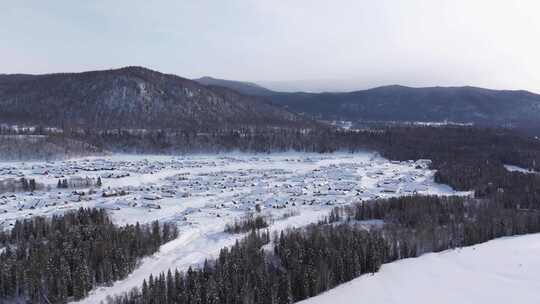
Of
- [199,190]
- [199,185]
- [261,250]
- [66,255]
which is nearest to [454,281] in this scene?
[261,250]

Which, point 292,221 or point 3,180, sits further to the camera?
point 3,180

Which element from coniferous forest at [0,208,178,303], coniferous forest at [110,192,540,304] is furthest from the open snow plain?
coniferous forest at [110,192,540,304]

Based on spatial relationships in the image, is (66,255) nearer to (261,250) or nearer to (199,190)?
(261,250)

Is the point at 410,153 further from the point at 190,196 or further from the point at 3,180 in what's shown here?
the point at 3,180

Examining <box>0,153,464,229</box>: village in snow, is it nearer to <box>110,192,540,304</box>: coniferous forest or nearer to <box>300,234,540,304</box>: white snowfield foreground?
<box>110,192,540,304</box>: coniferous forest

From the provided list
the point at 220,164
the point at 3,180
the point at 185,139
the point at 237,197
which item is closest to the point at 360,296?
the point at 237,197

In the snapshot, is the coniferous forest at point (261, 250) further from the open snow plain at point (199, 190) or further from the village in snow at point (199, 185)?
the village in snow at point (199, 185)
